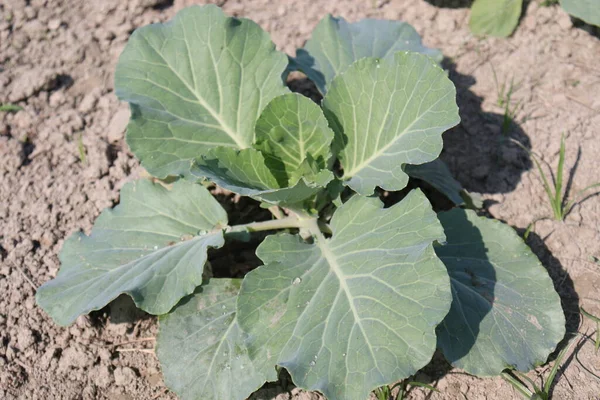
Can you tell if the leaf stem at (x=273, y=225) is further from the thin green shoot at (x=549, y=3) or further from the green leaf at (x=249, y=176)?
the thin green shoot at (x=549, y=3)

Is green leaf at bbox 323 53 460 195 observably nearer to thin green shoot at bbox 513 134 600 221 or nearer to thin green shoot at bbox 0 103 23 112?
thin green shoot at bbox 513 134 600 221

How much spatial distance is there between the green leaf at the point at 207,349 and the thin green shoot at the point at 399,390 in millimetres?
472

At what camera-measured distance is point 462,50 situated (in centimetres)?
386

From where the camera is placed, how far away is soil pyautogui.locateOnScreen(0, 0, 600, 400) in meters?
2.74

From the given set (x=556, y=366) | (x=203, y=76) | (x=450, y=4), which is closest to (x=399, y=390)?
(x=556, y=366)

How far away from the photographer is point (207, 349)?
2.57 meters

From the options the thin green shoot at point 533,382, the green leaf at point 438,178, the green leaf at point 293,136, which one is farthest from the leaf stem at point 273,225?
the thin green shoot at point 533,382

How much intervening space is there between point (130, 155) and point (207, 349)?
1383 millimetres

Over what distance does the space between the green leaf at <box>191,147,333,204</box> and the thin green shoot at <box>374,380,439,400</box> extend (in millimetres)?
859

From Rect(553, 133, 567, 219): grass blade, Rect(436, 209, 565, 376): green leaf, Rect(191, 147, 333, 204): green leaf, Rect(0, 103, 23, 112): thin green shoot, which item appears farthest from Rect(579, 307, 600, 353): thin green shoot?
Rect(0, 103, 23, 112): thin green shoot

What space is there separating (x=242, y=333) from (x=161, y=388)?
19.5 inches

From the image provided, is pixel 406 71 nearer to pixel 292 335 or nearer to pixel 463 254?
pixel 463 254

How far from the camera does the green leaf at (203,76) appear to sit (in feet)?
9.46

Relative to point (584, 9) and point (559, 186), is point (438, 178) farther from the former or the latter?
point (584, 9)
